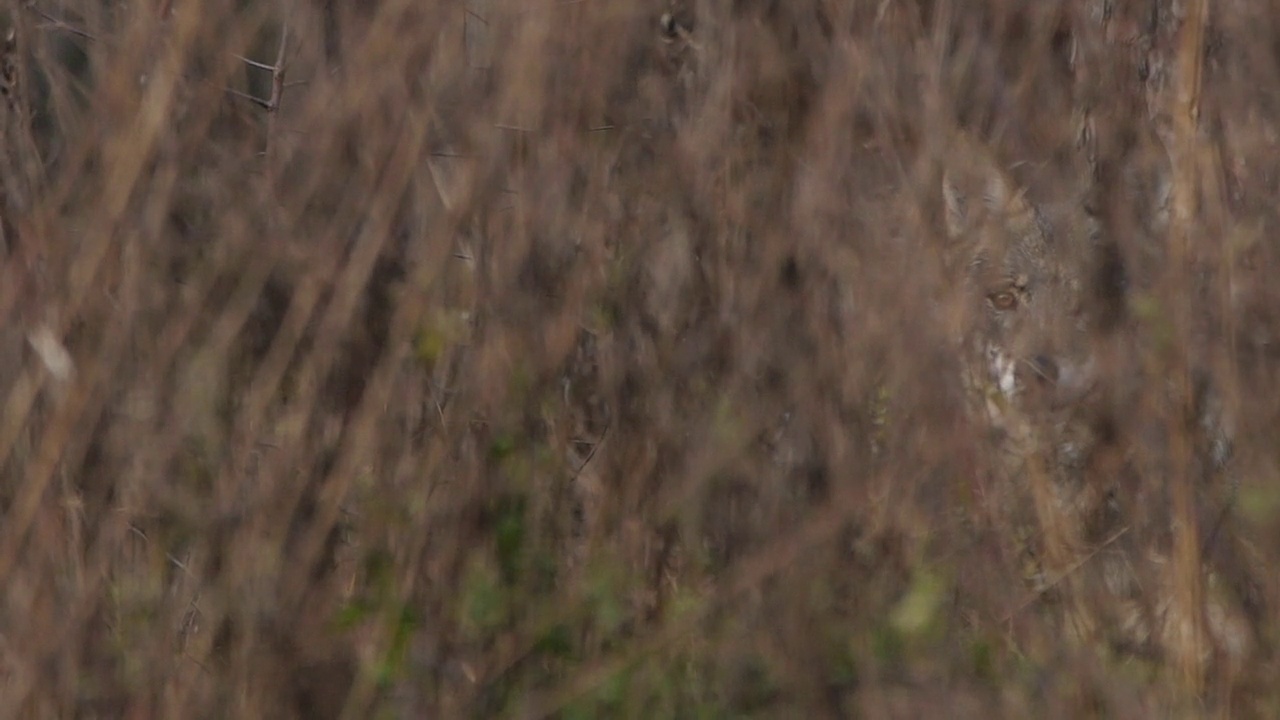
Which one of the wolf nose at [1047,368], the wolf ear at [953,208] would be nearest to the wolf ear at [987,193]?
the wolf ear at [953,208]

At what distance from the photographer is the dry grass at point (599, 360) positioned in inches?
66.2

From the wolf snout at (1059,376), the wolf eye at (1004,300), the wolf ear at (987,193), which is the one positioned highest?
the wolf ear at (987,193)

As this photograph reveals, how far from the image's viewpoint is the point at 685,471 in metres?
2.03

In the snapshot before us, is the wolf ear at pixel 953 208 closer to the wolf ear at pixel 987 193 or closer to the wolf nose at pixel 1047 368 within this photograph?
the wolf ear at pixel 987 193

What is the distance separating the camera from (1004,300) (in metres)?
1.89

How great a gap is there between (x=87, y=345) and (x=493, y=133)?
0.48 metres

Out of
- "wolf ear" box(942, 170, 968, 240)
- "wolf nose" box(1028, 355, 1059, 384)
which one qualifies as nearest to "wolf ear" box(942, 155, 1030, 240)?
"wolf ear" box(942, 170, 968, 240)

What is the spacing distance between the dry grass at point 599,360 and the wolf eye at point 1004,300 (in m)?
0.10

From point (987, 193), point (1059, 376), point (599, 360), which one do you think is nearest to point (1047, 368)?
point (1059, 376)

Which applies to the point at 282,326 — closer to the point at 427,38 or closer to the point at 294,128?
the point at 294,128

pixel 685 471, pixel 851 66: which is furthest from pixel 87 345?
pixel 851 66

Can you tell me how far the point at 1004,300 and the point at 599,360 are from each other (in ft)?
1.52

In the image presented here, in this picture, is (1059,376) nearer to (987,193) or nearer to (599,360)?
(987,193)

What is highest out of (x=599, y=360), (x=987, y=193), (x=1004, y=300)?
(x=987, y=193)
